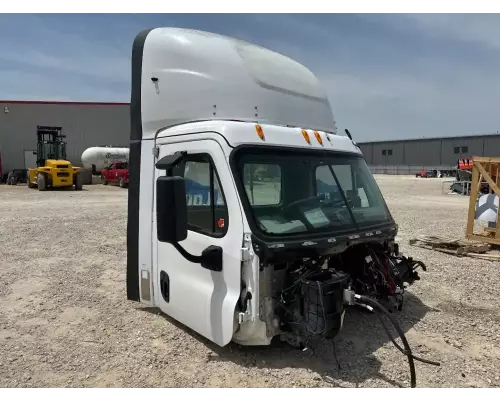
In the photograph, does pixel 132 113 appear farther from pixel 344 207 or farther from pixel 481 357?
pixel 481 357

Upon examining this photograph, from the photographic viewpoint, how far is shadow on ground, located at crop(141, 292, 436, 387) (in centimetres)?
368

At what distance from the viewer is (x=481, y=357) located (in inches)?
160

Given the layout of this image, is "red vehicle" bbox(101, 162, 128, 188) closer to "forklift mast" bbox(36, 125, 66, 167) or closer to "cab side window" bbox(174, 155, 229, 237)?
"forklift mast" bbox(36, 125, 66, 167)

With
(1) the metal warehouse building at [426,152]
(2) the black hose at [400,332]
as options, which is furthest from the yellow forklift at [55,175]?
(1) the metal warehouse building at [426,152]

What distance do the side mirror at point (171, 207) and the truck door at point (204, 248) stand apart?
1.61ft

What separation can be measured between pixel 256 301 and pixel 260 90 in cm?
217

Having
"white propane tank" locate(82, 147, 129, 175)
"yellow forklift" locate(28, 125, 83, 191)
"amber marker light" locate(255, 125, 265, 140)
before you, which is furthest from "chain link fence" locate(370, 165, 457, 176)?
"amber marker light" locate(255, 125, 265, 140)

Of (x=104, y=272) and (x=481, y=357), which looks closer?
(x=481, y=357)

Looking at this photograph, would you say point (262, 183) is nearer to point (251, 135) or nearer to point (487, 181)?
point (251, 135)

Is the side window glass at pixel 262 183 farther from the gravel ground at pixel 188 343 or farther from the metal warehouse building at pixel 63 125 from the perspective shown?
the metal warehouse building at pixel 63 125

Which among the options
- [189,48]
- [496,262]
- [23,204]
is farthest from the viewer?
[23,204]

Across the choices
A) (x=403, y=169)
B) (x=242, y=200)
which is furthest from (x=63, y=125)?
(x=403, y=169)

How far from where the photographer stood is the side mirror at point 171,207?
10.8ft

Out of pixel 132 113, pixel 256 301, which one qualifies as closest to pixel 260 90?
pixel 132 113
